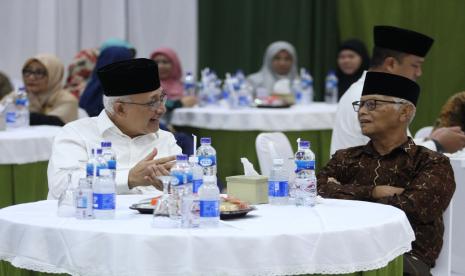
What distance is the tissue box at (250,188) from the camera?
127 inches

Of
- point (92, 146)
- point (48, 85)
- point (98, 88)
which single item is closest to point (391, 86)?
point (92, 146)

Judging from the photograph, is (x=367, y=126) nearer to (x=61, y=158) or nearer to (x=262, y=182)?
(x=262, y=182)

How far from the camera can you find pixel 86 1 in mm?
9508

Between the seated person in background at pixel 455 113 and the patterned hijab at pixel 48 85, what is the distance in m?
3.57

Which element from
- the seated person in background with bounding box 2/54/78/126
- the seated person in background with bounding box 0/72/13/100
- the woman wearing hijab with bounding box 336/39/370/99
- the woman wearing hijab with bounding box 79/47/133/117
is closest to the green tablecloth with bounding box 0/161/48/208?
the woman wearing hijab with bounding box 79/47/133/117

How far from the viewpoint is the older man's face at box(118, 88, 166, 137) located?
3729 mm

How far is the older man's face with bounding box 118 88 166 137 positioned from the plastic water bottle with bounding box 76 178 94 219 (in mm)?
855

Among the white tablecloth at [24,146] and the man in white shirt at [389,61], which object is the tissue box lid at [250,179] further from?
the white tablecloth at [24,146]

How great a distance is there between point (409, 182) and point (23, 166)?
2.81 metres

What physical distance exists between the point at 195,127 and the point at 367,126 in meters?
3.86

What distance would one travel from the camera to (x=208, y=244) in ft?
8.63

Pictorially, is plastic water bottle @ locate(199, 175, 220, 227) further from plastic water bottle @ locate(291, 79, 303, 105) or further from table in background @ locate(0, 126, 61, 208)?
plastic water bottle @ locate(291, 79, 303, 105)

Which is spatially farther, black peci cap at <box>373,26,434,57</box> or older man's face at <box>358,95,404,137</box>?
black peci cap at <box>373,26,434,57</box>

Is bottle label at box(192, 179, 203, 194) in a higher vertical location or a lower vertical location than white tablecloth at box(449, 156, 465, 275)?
higher
